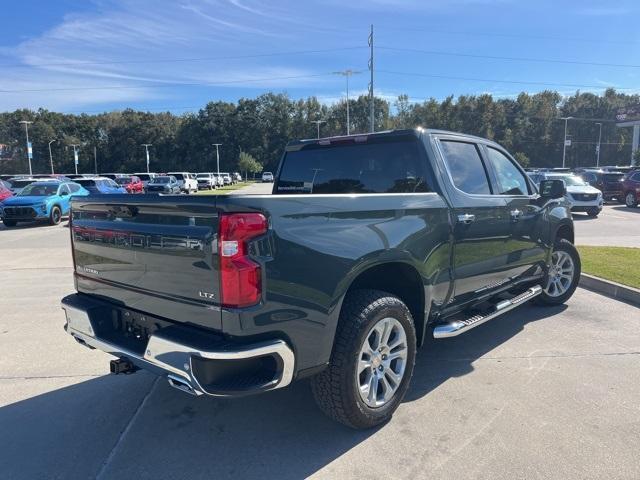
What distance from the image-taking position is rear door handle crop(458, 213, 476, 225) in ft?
13.1

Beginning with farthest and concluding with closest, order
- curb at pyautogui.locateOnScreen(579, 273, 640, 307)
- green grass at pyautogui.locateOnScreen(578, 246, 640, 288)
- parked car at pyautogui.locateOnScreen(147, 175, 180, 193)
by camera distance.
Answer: parked car at pyautogui.locateOnScreen(147, 175, 180, 193) → green grass at pyautogui.locateOnScreen(578, 246, 640, 288) → curb at pyautogui.locateOnScreen(579, 273, 640, 307)

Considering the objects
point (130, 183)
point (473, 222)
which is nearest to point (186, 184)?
point (130, 183)

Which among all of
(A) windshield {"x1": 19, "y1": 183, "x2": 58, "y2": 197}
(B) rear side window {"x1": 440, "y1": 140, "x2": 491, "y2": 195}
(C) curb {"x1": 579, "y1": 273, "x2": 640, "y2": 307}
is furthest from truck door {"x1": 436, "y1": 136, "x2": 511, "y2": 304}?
(A) windshield {"x1": 19, "y1": 183, "x2": 58, "y2": 197}

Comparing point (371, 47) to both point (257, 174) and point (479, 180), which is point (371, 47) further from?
point (257, 174)

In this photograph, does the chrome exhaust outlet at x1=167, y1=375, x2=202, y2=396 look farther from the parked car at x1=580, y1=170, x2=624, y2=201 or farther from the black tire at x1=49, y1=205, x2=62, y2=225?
the parked car at x1=580, y1=170, x2=624, y2=201

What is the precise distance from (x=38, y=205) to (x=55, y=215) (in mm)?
897

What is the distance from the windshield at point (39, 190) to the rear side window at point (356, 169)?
1672 centimetres

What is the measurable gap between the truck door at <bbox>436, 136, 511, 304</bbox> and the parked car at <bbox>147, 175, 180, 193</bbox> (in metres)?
32.5

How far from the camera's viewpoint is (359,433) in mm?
3330

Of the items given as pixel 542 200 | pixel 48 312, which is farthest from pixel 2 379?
pixel 542 200

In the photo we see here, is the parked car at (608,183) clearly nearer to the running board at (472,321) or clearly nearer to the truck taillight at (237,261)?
the running board at (472,321)

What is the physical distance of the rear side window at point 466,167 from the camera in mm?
4250

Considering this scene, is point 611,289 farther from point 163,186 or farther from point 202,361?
point 163,186

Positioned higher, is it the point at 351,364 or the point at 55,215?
the point at 351,364
